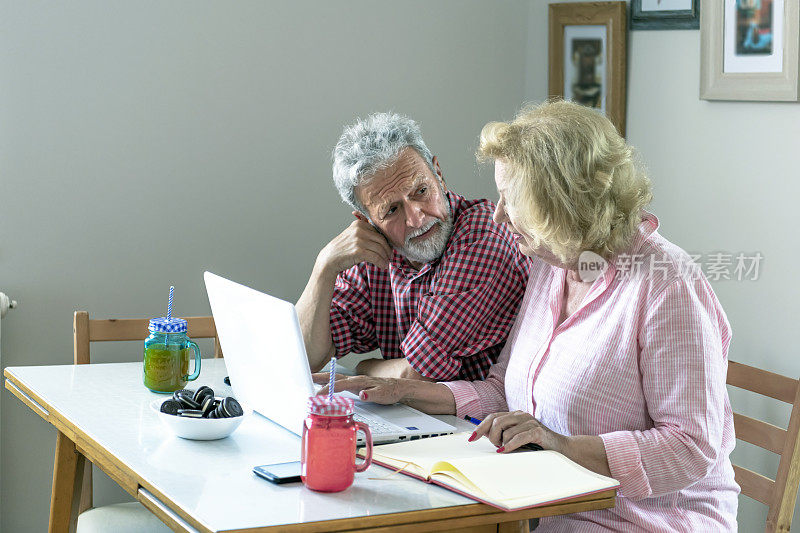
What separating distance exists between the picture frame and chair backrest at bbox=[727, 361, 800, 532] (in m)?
0.98

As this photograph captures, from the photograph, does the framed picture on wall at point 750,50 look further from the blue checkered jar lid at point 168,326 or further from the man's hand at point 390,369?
the blue checkered jar lid at point 168,326

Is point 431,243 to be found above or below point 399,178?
below

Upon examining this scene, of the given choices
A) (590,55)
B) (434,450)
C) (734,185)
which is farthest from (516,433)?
(590,55)

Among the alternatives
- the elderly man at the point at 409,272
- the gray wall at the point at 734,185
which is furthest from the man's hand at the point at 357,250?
the gray wall at the point at 734,185

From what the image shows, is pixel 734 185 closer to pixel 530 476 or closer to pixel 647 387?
pixel 647 387

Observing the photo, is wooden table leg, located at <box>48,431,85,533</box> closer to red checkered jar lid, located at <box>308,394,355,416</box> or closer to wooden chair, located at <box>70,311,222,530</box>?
wooden chair, located at <box>70,311,222,530</box>

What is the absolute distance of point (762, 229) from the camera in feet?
7.75

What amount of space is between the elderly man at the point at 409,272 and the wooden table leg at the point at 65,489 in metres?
0.54

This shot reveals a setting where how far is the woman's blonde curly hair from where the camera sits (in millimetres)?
1598

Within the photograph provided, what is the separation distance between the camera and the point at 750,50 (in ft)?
7.80

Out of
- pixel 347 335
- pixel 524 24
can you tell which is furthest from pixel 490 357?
pixel 524 24

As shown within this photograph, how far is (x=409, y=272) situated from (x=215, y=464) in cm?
78

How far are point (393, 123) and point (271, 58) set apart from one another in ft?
2.78

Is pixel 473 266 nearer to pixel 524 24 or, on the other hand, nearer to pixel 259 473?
pixel 259 473
